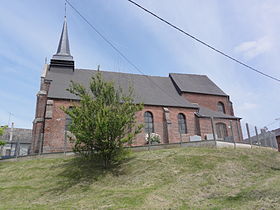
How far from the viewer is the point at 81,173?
13328 mm

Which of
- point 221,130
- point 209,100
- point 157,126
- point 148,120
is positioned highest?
point 209,100

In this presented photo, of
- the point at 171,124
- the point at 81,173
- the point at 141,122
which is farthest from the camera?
the point at 171,124

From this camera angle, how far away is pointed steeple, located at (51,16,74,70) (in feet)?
90.6

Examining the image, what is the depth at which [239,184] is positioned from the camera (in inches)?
385

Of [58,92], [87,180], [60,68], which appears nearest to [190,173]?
[87,180]

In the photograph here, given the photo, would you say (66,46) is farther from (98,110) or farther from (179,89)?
(98,110)

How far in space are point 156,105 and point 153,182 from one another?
47.5 feet

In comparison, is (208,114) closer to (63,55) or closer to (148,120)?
(148,120)

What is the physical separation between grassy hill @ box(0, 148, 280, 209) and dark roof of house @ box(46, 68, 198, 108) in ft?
30.9

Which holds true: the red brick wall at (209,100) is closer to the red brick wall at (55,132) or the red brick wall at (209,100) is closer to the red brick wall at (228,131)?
the red brick wall at (228,131)

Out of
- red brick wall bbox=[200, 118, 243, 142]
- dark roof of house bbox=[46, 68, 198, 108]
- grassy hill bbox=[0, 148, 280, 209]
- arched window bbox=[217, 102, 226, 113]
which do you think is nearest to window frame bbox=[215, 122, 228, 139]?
red brick wall bbox=[200, 118, 243, 142]

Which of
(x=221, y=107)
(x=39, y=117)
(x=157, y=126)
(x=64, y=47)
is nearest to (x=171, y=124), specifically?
(x=157, y=126)

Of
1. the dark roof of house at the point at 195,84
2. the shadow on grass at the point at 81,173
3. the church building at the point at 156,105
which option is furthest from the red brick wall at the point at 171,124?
the shadow on grass at the point at 81,173

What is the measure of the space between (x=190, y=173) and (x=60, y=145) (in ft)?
40.0
